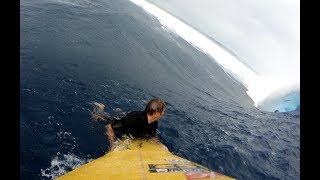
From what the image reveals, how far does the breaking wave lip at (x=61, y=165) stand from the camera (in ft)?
17.6

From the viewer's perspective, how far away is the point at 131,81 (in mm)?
10930

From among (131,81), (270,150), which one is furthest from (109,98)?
(270,150)

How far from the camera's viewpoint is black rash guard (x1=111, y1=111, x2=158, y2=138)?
21.8 ft

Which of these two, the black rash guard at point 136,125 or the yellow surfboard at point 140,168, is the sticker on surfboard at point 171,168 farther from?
the black rash guard at point 136,125

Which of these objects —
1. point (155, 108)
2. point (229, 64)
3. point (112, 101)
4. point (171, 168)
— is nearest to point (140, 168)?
point (171, 168)

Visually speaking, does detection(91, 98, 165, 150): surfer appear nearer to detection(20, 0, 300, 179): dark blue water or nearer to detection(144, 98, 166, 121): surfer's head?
detection(144, 98, 166, 121): surfer's head

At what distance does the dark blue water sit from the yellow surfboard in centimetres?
78

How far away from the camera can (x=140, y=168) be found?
17.1 feet

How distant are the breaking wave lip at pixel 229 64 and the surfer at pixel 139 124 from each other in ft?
53.4

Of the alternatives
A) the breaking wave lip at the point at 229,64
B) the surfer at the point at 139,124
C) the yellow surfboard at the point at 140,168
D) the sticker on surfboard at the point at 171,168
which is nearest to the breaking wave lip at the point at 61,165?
the yellow surfboard at the point at 140,168

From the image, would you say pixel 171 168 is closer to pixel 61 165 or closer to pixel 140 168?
pixel 140 168

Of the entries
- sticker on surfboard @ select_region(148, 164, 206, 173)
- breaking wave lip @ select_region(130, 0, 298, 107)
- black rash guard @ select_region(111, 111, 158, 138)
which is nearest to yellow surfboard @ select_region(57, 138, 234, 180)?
sticker on surfboard @ select_region(148, 164, 206, 173)

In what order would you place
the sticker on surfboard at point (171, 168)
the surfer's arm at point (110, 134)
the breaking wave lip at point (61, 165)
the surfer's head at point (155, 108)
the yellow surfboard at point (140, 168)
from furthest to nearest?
the surfer's arm at point (110, 134) → the surfer's head at point (155, 108) → the breaking wave lip at point (61, 165) → the sticker on surfboard at point (171, 168) → the yellow surfboard at point (140, 168)
